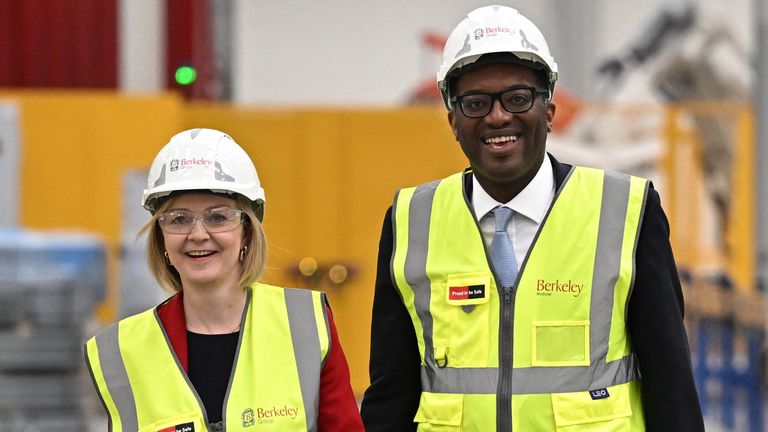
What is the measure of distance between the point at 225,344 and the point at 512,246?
29.6 inches

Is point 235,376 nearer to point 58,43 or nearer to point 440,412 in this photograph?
point 440,412

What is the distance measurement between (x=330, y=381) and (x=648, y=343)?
2.47ft

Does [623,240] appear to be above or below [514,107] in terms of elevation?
below

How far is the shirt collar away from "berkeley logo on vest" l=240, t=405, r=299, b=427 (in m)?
0.71

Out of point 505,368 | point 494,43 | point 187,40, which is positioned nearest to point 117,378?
point 505,368

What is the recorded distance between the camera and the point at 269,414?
331 cm

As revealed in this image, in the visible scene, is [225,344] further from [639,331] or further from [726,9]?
[726,9]

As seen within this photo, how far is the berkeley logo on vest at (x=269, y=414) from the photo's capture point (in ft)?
10.8

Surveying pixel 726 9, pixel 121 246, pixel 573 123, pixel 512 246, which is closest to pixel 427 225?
pixel 512 246

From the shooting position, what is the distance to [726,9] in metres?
26.1

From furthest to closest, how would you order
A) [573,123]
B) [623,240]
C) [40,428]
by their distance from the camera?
[573,123] → [40,428] → [623,240]

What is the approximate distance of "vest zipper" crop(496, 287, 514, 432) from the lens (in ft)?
11.5

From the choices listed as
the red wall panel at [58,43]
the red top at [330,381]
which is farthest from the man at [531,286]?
the red wall panel at [58,43]

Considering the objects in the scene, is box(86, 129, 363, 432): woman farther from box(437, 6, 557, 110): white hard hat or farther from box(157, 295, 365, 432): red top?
box(437, 6, 557, 110): white hard hat
